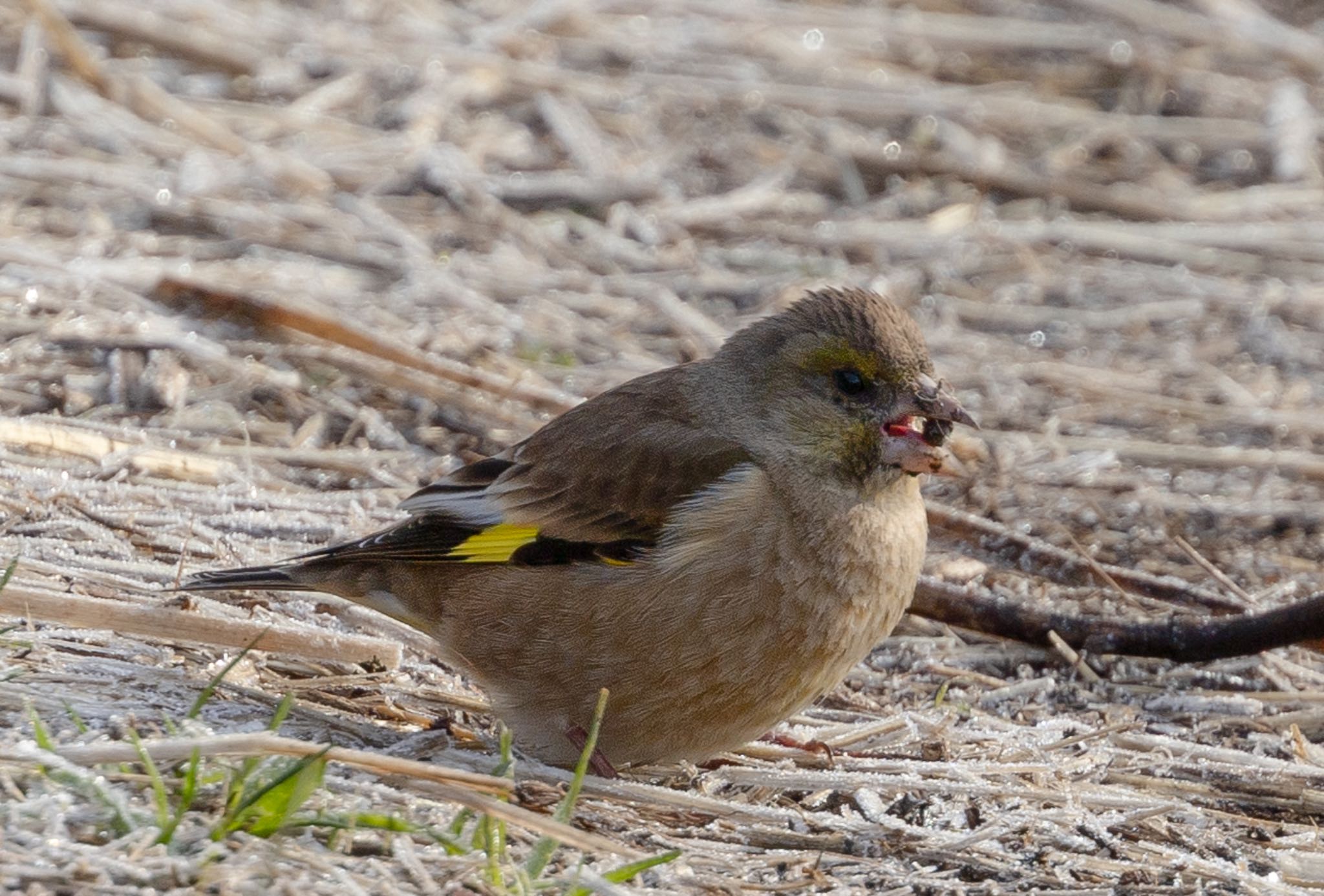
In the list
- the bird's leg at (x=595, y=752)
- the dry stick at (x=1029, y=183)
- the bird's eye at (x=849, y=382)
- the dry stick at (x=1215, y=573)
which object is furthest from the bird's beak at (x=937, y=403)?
the dry stick at (x=1029, y=183)

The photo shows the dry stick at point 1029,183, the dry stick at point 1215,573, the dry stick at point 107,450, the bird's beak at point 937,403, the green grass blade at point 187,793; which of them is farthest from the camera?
the dry stick at point 1029,183

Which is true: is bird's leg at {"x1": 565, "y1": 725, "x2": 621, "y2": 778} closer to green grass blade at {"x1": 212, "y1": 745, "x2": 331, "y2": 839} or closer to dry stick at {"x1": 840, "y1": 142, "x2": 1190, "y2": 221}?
green grass blade at {"x1": 212, "y1": 745, "x2": 331, "y2": 839}

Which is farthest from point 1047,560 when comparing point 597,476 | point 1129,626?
point 597,476

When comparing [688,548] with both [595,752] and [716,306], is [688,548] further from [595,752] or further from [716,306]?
[716,306]

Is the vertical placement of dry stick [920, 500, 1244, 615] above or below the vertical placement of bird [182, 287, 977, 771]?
below

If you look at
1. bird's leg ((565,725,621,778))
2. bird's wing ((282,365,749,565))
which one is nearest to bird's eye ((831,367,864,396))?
bird's wing ((282,365,749,565))

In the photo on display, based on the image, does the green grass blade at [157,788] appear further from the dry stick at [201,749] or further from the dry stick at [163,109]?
the dry stick at [163,109]

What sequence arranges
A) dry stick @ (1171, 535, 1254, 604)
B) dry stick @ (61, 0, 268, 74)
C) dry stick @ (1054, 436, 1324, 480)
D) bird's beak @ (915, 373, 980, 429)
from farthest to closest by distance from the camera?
dry stick @ (61, 0, 268, 74) → dry stick @ (1054, 436, 1324, 480) → dry stick @ (1171, 535, 1254, 604) → bird's beak @ (915, 373, 980, 429)
